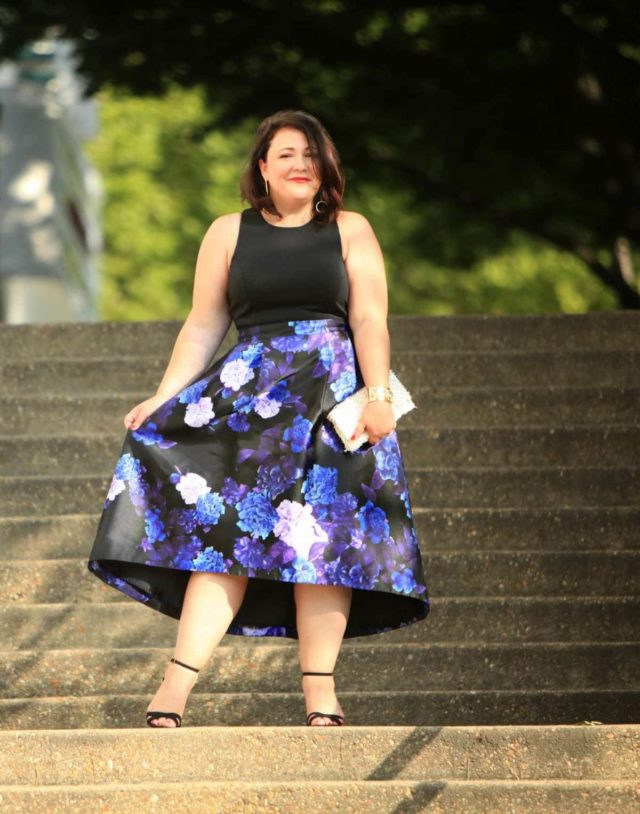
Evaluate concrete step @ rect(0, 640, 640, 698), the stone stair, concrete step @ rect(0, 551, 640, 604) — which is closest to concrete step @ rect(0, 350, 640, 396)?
the stone stair

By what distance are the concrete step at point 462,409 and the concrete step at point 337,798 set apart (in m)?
3.66

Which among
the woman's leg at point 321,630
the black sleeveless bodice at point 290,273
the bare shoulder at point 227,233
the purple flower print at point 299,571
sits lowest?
the woman's leg at point 321,630

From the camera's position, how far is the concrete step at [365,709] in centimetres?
616

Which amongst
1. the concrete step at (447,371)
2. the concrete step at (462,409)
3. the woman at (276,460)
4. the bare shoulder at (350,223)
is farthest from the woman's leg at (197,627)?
the concrete step at (447,371)

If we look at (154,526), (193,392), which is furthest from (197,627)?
(193,392)

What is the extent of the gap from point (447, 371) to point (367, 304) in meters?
3.40

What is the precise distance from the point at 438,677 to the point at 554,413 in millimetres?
2238

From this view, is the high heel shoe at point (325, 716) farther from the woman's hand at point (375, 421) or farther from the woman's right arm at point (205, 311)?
the woman's right arm at point (205, 311)

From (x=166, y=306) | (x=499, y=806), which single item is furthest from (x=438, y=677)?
(x=166, y=306)

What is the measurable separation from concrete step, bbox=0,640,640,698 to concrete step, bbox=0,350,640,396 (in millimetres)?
2486

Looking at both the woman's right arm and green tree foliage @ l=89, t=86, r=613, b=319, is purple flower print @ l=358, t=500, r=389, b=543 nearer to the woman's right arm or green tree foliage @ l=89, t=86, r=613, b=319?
the woman's right arm

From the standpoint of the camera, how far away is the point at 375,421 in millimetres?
5273

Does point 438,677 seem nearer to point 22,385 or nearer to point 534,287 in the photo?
point 22,385

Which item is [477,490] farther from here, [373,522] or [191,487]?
[191,487]
